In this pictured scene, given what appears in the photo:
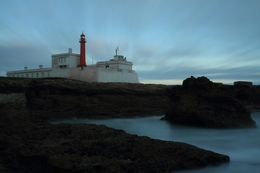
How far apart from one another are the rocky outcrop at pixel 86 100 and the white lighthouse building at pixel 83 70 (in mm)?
5412

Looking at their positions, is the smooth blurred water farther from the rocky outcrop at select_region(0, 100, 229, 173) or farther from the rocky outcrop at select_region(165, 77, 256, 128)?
the rocky outcrop at select_region(165, 77, 256, 128)

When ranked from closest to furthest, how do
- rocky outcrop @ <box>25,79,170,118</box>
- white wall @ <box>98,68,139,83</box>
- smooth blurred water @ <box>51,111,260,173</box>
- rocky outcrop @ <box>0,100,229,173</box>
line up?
rocky outcrop @ <box>0,100,229,173</box>, smooth blurred water @ <box>51,111,260,173</box>, rocky outcrop @ <box>25,79,170,118</box>, white wall @ <box>98,68,139,83</box>

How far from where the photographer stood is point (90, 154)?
515 centimetres

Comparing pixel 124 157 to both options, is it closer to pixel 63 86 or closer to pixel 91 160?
pixel 91 160

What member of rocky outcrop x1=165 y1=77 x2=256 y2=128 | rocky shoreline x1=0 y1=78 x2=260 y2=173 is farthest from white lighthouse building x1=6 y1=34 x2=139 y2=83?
rocky shoreline x1=0 y1=78 x2=260 y2=173

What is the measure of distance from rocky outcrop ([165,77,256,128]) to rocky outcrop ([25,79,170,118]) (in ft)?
16.7

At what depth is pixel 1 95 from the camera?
63.3 ft

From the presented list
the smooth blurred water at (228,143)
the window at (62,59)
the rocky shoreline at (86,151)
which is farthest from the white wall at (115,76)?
the rocky shoreline at (86,151)

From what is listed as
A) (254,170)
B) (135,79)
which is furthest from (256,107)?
(254,170)

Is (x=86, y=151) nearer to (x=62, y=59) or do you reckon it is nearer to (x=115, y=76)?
(x=115, y=76)

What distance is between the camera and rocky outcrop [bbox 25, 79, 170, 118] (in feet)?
55.8

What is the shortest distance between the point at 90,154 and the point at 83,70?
2220 centimetres

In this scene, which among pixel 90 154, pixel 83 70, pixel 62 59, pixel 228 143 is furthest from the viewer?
pixel 62 59

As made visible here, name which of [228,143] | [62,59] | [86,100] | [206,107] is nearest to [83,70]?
[62,59]
